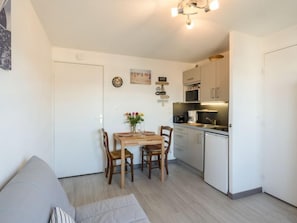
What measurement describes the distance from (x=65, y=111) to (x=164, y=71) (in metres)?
2.25

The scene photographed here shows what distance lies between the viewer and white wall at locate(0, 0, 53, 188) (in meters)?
1.19

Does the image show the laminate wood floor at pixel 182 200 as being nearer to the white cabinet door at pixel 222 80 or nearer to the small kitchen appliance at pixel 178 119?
the small kitchen appliance at pixel 178 119

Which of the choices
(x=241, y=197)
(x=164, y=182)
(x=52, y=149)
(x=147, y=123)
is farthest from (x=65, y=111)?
(x=241, y=197)

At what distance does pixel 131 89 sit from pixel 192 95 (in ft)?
4.44

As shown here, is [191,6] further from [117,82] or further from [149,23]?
[117,82]

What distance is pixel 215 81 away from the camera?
10.5ft

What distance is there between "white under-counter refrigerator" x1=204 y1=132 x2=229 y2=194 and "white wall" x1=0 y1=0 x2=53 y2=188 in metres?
2.49

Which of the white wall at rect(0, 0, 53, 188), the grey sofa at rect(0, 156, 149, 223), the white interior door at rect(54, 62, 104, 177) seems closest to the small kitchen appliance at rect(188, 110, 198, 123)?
the white interior door at rect(54, 62, 104, 177)

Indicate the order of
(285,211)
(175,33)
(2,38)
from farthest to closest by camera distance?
(175,33) → (285,211) → (2,38)

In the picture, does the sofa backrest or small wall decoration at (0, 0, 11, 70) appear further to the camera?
small wall decoration at (0, 0, 11, 70)

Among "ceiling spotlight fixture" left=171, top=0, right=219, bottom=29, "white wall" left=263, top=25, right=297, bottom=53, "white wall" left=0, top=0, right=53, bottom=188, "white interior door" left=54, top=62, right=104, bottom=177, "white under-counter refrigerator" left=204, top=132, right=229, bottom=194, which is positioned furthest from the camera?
"white interior door" left=54, top=62, right=104, bottom=177

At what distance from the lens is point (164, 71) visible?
4.07 m

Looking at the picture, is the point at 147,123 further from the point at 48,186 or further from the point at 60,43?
the point at 48,186

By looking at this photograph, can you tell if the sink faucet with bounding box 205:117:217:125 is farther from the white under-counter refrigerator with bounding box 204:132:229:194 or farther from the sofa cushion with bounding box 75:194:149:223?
the sofa cushion with bounding box 75:194:149:223
